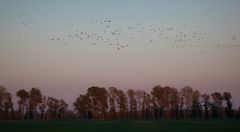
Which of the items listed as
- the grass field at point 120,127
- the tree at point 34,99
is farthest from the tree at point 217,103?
the grass field at point 120,127

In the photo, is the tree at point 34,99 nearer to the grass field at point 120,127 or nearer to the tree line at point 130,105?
the tree line at point 130,105

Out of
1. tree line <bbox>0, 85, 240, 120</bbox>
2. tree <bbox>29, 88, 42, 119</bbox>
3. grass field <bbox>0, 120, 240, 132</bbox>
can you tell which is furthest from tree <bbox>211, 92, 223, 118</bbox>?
grass field <bbox>0, 120, 240, 132</bbox>

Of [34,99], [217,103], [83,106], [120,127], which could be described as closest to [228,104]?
[217,103]

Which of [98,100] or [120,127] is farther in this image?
[98,100]

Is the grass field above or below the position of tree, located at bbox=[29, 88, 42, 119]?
below

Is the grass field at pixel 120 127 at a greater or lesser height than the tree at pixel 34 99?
lesser

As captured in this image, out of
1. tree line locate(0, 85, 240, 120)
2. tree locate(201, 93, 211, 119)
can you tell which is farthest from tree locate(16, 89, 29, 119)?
tree locate(201, 93, 211, 119)

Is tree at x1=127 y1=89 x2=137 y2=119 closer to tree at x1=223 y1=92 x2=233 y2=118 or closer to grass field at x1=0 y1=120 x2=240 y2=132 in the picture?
tree at x1=223 y1=92 x2=233 y2=118

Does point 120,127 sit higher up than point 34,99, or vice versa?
point 34,99

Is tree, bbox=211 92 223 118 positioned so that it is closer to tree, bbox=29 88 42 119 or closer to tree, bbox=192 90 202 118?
tree, bbox=192 90 202 118

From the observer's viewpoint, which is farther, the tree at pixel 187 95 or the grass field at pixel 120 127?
the tree at pixel 187 95

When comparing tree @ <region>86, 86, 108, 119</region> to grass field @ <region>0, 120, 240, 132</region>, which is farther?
tree @ <region>86, 86, 108, 119</region>

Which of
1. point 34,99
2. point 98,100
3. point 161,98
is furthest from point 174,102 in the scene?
point 34,99

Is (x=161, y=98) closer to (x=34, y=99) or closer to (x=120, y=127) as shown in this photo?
Result: (x=34, y=99)
